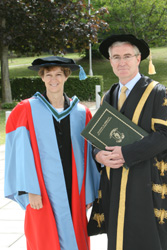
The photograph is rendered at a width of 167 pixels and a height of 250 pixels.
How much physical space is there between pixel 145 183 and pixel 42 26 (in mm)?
14266

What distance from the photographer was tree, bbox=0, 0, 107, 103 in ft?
51.3

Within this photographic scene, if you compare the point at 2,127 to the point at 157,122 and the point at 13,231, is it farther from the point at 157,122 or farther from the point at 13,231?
the point at 157,122

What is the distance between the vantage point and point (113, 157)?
112 inches

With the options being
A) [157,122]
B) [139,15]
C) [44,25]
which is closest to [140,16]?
[139,15]

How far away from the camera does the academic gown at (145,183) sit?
2760 mm

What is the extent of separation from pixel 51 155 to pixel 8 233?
176 centimetres

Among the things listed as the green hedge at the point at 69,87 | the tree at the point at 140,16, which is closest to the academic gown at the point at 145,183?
the green hedge at the point at 69,87

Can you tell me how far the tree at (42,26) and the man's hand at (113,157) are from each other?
13.5 m

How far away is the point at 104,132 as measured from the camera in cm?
290

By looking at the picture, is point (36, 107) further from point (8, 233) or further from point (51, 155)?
point (8, 233)

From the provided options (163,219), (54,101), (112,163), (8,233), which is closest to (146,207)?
(163,219)

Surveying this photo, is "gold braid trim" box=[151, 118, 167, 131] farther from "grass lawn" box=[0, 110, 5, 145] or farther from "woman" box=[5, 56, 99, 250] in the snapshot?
"grass lawn" box=[0, 110, 5, 145]

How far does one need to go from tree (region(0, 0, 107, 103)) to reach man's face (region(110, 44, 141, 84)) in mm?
13221

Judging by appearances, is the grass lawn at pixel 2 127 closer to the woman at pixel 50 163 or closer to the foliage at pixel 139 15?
the woman at pixel 50 163
